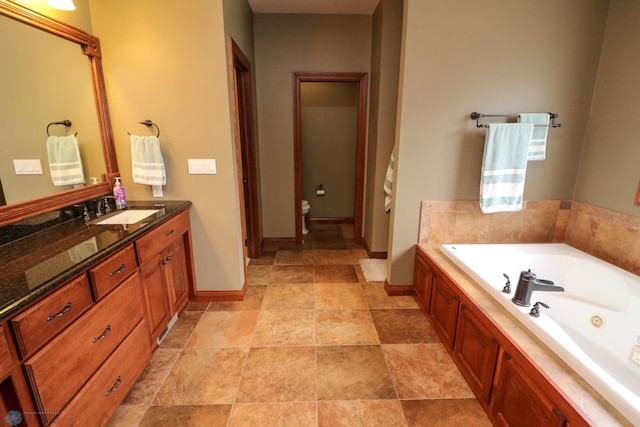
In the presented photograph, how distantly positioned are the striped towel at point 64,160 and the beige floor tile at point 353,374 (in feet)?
6.63

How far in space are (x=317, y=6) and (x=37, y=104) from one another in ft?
8.81

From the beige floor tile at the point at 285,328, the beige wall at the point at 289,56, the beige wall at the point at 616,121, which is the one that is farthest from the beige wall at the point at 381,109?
the beige wall at the point at 616,121

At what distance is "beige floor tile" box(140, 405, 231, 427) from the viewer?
155 cm

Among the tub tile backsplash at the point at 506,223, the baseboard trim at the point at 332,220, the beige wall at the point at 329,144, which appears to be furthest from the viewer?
the baseboard trim at the point at 332,220

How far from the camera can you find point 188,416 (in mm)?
1593

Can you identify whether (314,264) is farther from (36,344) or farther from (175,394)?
(36,344)

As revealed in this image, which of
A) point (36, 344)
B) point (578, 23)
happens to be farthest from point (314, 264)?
point (578, 23)

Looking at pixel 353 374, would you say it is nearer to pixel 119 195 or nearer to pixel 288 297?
pixel 288 297

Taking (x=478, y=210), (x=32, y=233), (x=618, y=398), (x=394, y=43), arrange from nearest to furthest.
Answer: (x=618, y=398) < (x=32, y=233) < (x=478, y=210) < (x=394, y=43)

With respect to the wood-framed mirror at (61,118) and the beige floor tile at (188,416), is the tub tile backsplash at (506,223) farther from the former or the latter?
the wood-framed mirror at (61,118)

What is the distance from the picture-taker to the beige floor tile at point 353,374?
1732 millimetres

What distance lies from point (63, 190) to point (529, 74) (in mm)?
3406

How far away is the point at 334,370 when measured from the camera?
1902 millimetres

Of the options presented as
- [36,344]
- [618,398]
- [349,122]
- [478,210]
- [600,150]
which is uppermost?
[349,122]
